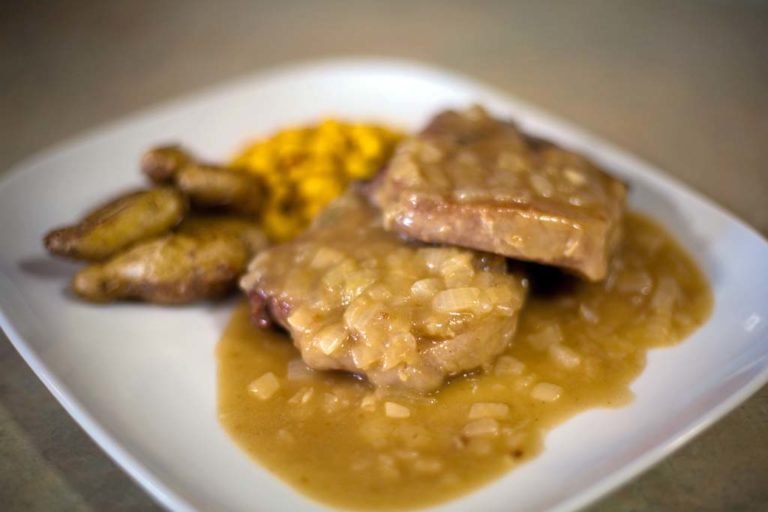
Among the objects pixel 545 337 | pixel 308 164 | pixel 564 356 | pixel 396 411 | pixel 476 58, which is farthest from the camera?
pixel 476 58

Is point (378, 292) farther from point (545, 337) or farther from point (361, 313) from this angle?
point (545, 337)

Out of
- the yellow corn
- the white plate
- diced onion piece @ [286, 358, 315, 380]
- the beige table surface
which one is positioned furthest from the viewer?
the beige table surface

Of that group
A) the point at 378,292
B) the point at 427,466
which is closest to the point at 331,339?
the point at 378,292

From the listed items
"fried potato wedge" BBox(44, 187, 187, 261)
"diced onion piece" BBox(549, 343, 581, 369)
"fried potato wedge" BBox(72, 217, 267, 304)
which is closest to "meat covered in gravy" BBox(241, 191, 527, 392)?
"diced onion piece" BBox(549, 343, 581, 369)

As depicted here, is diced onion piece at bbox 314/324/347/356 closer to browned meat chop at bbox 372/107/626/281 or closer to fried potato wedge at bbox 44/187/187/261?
browned meat chop at bbox 372/107/626/281

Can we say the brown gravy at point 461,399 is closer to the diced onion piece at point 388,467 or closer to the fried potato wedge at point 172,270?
the diced onion piece at point 388,467

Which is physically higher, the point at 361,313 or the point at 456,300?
the point at 456,300

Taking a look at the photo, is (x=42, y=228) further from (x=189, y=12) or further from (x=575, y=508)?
(x=189, y=12)
